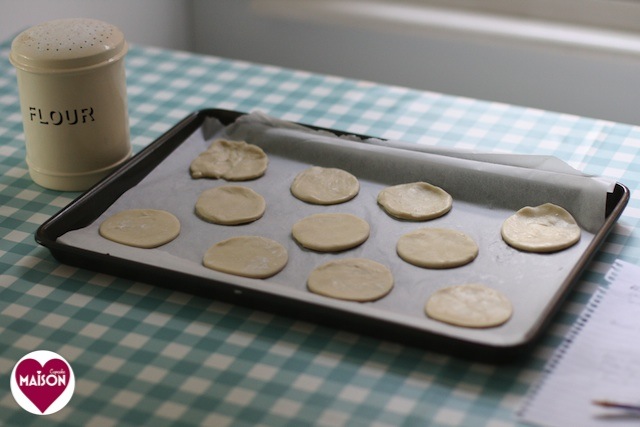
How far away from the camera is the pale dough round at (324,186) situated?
1430mm

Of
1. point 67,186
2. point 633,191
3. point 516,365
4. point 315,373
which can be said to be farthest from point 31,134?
point 633,191

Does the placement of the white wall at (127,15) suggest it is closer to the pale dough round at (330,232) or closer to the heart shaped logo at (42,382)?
the pale dough round at (330,232)

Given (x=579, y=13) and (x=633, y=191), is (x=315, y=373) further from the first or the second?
(x=579, y=13)

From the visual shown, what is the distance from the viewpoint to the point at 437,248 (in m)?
1.28

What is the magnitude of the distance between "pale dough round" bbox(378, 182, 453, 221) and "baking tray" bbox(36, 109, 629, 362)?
15 mm

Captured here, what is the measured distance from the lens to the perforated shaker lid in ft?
4.39

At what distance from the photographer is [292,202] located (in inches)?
56.5

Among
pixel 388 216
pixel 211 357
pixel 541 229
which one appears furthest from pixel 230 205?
pixel 541 229

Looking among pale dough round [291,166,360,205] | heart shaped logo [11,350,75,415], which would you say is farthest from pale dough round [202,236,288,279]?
heart shaped logo [11,350,75,415]

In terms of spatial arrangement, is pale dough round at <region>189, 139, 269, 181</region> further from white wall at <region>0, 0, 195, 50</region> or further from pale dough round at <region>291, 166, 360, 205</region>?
white wall at <region>0, 0, 195, 50</region>

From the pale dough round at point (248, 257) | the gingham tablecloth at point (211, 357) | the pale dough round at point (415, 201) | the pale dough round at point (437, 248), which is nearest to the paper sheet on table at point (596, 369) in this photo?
the gingham tablecloth at point (211, 357)

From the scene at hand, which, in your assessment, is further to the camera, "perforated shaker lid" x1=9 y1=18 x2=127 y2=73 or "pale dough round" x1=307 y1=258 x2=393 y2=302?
"perforated shaker lid" x1=9 y1=18 x2=127 y2=73

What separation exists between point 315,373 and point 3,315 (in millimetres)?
436

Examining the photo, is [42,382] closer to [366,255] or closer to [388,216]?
[366,255]
